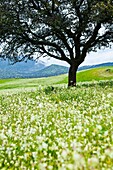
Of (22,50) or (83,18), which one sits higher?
(83,18)

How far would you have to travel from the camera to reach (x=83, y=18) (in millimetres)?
31609

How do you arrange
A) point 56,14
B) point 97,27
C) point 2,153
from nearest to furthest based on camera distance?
point 2,153 < point 56,14 < point 97,27

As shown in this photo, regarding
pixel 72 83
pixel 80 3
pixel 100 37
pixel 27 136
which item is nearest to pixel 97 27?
pixel 100 37

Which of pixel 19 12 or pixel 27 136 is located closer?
pixel 27 136

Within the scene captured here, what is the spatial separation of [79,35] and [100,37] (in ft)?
7.41

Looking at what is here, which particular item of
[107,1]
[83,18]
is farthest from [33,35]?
[107,1]

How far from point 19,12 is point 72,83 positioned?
8.60 metres

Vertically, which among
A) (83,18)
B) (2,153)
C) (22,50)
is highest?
(83,18)

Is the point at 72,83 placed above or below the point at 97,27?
below

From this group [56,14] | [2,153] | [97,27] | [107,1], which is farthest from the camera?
[97,27]

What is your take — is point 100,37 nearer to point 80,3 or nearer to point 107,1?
point 80,3

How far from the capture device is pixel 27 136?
29.1ft

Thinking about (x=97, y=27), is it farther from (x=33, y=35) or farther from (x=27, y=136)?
(x=27, y=136)

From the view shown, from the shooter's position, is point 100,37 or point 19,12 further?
point 100,37
